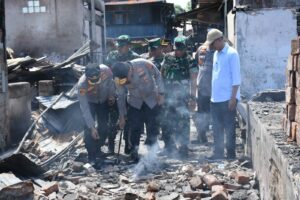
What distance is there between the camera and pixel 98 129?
297 inches

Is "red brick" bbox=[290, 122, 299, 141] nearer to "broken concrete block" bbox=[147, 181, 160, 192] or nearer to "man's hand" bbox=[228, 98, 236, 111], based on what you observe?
"broken concrete block" bbox=[147, 181, 160, 192]

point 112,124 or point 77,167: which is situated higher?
point 112,124

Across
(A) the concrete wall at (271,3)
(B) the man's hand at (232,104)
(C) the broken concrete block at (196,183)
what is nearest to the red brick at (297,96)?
(C) the broken concrete block at (196,183)

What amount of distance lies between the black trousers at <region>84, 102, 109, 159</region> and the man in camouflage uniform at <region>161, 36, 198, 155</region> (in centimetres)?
104

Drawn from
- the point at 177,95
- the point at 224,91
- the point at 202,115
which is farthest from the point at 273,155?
the point at 202,115

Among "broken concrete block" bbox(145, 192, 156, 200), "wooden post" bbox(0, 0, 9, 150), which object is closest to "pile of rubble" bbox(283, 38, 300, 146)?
"broken concrete block" bbox(145, 192, 156, 200)

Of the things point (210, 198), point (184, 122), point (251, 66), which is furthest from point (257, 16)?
point (210, 198)

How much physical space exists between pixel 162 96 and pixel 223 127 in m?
1.09

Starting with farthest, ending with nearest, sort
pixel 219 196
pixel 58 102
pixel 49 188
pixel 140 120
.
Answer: pixel 58 102 < pixel 140 120 < pixel 49 188 < pixel 219 196

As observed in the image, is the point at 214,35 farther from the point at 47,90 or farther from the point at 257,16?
the point at 47,90

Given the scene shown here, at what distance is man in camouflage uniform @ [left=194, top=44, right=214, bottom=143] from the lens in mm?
7672

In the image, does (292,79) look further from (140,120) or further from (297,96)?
(140,120)

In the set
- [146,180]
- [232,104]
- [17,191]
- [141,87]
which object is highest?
[141,87]

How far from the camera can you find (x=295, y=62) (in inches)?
151
